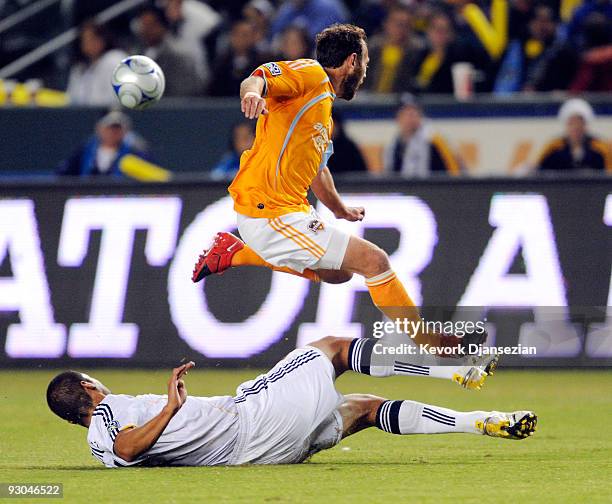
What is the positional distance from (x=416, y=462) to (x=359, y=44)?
109 inches

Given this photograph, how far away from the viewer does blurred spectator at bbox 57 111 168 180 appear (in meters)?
15.6

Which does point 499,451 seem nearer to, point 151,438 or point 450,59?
point 151,438

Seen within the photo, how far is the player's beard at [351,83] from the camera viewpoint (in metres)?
9.11

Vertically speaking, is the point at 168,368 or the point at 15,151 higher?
the point at 15,151

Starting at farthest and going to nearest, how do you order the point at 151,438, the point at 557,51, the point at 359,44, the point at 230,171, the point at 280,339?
the point at 557,51, the point at 230,171, the point at 280,339, the point at 359,44, the point at 151,438

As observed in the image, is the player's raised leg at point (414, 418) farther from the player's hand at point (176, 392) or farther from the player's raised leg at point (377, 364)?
the player's hand at point (176, 392)

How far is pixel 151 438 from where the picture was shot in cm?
747

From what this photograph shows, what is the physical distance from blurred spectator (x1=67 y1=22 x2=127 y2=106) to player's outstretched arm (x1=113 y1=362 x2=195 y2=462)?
10357 millimetres

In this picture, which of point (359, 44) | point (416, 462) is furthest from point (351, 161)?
point (416, 462)

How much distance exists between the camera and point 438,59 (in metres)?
17.0

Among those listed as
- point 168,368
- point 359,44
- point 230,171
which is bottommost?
point 168,368

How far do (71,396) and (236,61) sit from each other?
32.9 feet

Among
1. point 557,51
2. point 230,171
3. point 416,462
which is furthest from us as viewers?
point 557,51

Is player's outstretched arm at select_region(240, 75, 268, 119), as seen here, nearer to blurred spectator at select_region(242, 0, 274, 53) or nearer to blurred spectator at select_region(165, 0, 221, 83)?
blurred spectator at select_region(242, 0, 274, 53)
